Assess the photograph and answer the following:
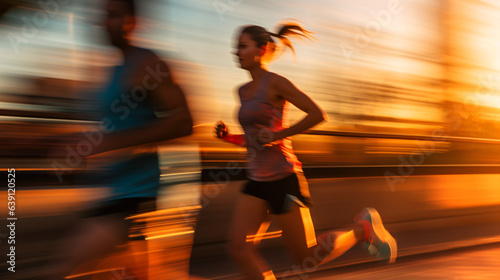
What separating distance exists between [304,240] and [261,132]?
52 cm

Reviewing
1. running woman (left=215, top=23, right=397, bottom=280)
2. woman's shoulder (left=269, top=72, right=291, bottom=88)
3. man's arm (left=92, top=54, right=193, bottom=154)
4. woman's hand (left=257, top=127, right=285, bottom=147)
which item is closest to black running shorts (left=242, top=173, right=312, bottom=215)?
running woman (left=215, top=23, right=397, bottom=280)

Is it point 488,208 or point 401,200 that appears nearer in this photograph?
point 401,200

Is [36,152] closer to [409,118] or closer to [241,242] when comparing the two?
[241,242]

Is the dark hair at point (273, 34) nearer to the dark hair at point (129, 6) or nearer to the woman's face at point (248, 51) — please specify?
the woman's face at point (248, 51)

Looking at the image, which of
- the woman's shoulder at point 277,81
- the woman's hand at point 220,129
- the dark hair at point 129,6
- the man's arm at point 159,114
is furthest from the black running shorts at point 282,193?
the dark hair at point 129,6

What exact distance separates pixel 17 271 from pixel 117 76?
211cm

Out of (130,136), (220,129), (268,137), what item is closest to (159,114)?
(130,136)

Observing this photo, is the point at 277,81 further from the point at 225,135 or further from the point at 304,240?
the point at 304,240

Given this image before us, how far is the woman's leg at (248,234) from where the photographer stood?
2904 millimetres

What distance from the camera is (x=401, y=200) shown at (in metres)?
6.86

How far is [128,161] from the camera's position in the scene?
78.9 inches

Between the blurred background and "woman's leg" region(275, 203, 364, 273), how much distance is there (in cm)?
43

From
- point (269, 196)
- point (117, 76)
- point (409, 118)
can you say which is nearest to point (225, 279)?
point (269, 196)

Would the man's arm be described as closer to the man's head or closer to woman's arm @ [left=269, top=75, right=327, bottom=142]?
the man's head
